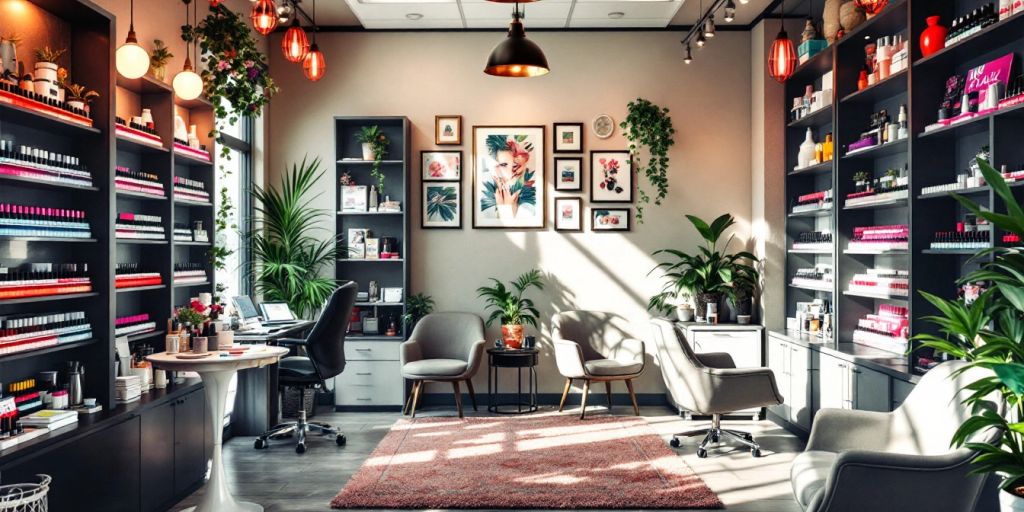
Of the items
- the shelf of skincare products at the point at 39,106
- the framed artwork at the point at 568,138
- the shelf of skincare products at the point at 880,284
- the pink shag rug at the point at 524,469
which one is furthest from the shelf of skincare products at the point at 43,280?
the shelf of skincare products at the point at 880,284

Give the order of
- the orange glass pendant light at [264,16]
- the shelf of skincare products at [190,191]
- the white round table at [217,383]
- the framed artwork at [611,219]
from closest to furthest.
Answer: the white round table at [217,383] → the orange glass pendant light at [264,16] → the shelf of skincare products at [190,191] → the framed artwork at [611,219]

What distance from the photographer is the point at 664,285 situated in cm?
750

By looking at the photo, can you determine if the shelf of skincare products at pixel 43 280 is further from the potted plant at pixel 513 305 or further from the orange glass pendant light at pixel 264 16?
the potted plant at pixel 513 305

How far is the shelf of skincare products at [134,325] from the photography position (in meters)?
4.50

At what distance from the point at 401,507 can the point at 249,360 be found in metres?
1.18

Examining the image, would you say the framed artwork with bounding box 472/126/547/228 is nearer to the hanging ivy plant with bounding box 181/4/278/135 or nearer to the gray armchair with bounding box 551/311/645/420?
the gray armchair with bounding box 551/311/645/420

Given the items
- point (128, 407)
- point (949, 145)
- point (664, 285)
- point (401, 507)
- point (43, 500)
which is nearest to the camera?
point (43, 500)

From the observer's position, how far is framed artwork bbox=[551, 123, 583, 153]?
7.52m

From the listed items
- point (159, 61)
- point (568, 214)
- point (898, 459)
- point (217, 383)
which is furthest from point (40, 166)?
point (568, 214)

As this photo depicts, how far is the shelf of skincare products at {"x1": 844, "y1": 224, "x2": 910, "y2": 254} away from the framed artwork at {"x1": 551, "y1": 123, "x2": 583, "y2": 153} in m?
2.71

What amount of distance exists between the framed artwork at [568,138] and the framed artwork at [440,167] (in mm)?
971

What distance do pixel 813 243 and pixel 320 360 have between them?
163 inches

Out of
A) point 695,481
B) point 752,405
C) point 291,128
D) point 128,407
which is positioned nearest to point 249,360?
point 128,407

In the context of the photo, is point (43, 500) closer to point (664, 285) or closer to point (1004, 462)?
point (1004, 462)
